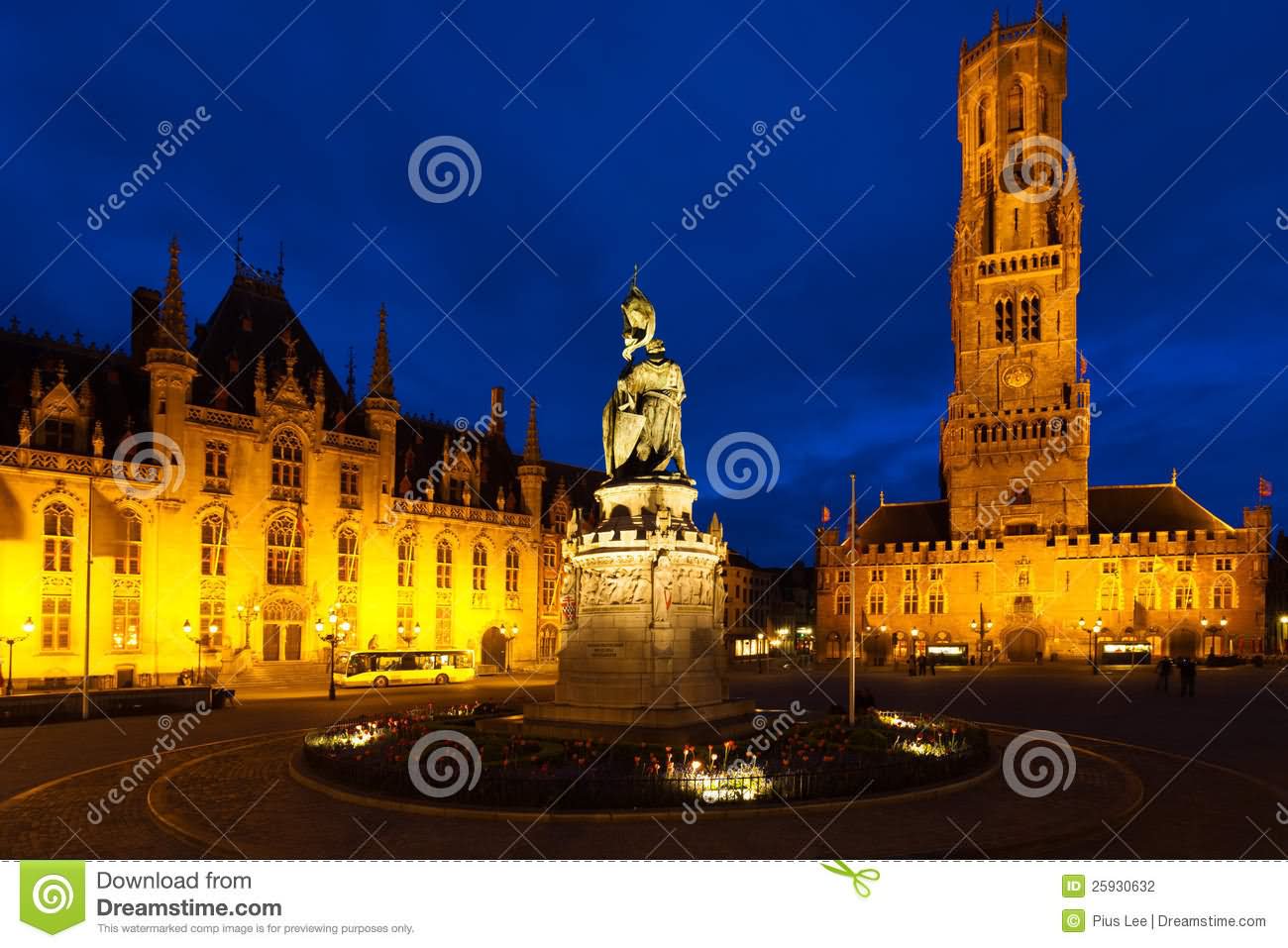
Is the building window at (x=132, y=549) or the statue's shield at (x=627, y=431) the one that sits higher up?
the statue's shield at (x=627, y=431)

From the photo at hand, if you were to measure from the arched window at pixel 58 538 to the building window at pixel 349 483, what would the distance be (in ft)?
41.7

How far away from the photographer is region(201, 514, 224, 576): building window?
141 feet

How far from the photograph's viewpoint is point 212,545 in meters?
43.5

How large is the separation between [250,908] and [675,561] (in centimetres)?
1079

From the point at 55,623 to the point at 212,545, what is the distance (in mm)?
7114

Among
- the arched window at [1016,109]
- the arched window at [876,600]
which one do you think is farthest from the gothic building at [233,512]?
the arched window at [1016,109]

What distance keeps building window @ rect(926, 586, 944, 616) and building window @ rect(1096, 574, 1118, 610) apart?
10770 mm

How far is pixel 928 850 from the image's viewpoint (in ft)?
36.8

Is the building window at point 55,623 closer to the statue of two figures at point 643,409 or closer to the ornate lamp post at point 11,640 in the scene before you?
the ornate lamp post at point 11,640

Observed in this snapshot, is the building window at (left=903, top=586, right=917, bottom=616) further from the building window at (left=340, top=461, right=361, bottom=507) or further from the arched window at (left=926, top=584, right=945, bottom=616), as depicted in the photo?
the building window at (left=340, top=461, right=361, bottom=507)

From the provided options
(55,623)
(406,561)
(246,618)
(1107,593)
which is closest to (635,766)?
(55,623)

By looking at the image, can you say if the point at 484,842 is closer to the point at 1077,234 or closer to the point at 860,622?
the point at 860,622

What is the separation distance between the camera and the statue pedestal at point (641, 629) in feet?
56.8

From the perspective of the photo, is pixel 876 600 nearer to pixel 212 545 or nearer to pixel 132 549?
pixel 212 545
